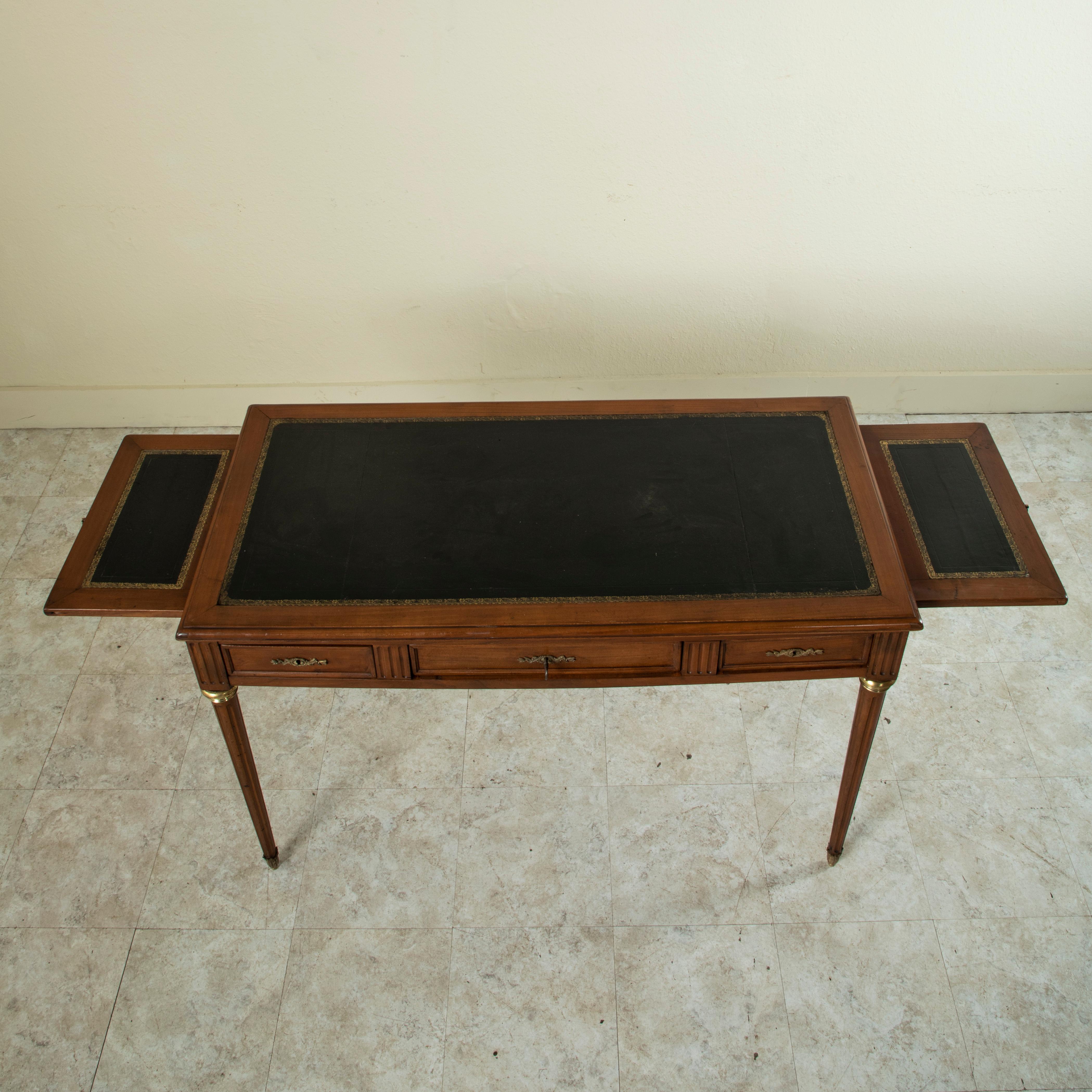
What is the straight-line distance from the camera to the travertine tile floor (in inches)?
86.0

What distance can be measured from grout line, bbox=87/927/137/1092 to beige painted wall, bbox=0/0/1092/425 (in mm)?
1884

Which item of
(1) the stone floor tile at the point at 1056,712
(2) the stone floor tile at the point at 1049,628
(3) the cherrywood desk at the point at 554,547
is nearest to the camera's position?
(3) the cherrywood desk at the point at 554,547

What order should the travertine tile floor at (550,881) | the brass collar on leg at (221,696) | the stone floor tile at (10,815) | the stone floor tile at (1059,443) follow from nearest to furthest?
1. the brass collar on leg at (221,696)
2. the travertine tile floor at (550,881)
3. the stone floor tile at (10,815)
4. the stone floor tile at (1059,443)

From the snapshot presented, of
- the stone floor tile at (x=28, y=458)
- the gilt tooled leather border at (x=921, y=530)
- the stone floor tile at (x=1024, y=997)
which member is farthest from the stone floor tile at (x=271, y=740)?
the stone floor tile at (x=1024, y=997)

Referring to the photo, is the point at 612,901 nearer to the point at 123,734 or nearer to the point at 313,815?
the point at 313,815

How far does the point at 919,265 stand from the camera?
3.08 meters

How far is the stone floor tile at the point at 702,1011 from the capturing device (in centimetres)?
214

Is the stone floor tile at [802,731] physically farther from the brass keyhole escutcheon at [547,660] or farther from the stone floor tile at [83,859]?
the stone floor tile at [83,859]

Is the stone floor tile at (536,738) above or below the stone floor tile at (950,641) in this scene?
below

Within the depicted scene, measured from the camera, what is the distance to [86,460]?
3.50 meters

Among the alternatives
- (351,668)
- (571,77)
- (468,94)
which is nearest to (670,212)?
(571,77)

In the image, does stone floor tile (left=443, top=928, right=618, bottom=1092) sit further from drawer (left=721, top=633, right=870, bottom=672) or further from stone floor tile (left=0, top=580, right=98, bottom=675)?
stone floor tile (left=0, top=580, right=98, bottom=675)

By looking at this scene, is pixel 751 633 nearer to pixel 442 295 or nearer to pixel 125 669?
pixel 442 295

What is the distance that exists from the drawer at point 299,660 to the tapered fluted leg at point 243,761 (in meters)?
0.08
